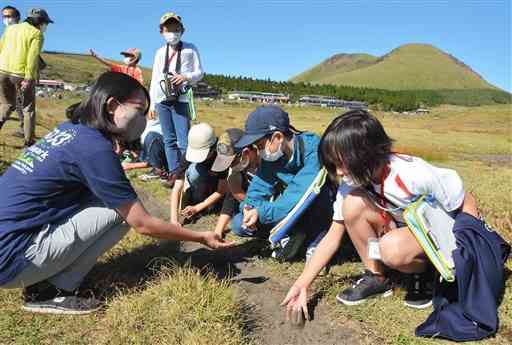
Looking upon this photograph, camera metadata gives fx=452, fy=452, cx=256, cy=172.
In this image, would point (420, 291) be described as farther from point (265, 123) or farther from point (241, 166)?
point (241, 166)

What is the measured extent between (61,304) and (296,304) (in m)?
1.48

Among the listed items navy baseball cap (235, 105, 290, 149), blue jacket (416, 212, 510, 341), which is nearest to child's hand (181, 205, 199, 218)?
navy baseball cap (235, 105, 290, 149)

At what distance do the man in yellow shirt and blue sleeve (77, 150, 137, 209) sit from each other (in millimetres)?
5833

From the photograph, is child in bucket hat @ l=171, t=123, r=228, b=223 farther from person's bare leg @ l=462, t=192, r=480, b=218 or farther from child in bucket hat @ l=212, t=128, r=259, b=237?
person's bare leg @ l=462, t=192, r=480, b=218

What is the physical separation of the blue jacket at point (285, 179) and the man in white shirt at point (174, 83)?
2223 mm

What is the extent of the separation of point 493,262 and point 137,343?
2051 mm

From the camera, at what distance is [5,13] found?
7.91 m

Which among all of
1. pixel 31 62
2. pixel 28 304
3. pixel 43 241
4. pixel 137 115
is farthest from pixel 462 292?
pixel 31 62

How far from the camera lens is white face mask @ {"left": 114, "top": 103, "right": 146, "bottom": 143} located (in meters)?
2.64

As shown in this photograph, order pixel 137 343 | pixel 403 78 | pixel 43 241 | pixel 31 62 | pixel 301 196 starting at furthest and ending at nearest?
pixel 403 78
pixel 31 62
pixel 301 196
pixel 43 241
pixel 137 343

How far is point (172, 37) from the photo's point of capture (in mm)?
5805

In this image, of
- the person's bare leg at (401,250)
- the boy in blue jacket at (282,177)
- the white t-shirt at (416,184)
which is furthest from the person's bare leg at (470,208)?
the boy in blue jacket at (282,177)

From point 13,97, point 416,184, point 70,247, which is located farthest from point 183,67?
point 416,184

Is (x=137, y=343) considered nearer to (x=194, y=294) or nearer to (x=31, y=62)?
(x=194, y=294)
